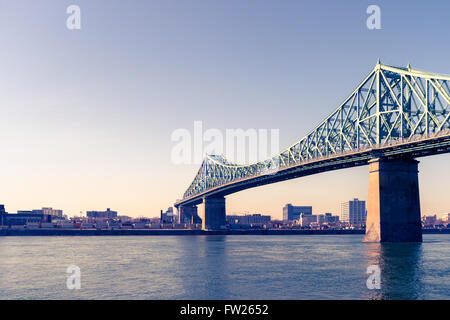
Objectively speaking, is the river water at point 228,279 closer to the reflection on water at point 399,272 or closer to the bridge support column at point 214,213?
the reflection on water at point 399,272

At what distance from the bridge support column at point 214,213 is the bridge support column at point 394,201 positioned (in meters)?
88.3

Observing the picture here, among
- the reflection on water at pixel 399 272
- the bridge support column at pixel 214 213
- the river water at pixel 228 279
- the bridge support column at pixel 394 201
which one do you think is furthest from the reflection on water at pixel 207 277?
the bridge support column at pixel 214 213

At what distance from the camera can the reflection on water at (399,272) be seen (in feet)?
102

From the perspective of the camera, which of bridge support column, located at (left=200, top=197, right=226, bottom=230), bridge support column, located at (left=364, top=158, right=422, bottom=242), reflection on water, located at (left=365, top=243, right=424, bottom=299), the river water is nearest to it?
reflection on water, located at (left=365, top=243, right=424, bottom=299)

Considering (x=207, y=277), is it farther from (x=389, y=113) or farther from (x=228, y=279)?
(x=389, y=113)

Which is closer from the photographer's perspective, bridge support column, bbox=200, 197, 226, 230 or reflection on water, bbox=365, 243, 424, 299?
reflection on water, bbox=365, 243, 424, 299

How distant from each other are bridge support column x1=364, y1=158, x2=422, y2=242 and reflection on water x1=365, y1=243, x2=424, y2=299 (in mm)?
6679

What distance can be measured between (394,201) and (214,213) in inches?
3668

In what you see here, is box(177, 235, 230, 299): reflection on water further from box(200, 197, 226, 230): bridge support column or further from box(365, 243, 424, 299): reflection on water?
box(200, 197, 226, 230): bridge support column

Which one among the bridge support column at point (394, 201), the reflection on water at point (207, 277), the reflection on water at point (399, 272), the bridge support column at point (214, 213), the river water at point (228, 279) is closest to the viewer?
the reflection on water at point (399, 272)

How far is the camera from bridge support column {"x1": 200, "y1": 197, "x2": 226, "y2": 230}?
522 ft

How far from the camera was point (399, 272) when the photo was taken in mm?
41188

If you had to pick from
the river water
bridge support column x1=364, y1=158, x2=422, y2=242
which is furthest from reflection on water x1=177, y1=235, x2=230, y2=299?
bridge support column x1=364, y1=158, x2=422, y2=242
